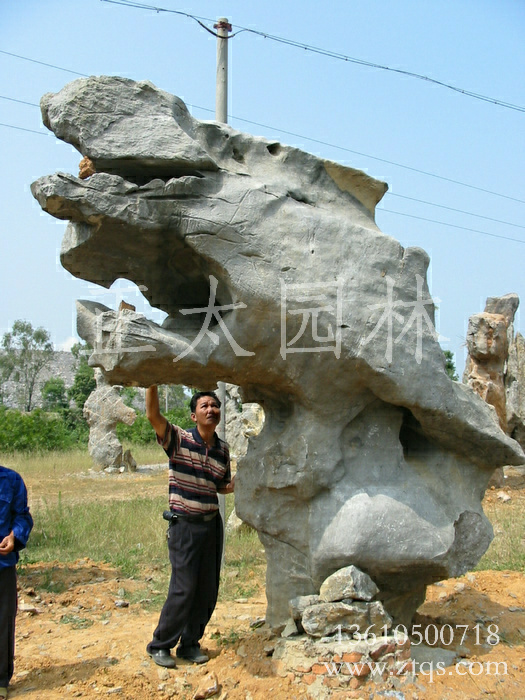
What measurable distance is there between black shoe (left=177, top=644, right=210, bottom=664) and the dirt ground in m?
0.06

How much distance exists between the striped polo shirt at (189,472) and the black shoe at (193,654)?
2.68 ft

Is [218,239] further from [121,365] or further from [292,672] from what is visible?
[292,672]

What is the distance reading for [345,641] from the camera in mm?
3408

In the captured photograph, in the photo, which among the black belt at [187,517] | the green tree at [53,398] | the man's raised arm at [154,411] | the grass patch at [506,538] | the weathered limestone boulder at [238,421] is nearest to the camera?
the man's raised arm at [154,411]

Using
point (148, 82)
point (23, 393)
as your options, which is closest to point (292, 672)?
point (148, 82)

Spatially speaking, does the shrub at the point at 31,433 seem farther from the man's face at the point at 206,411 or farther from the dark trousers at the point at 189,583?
the man's face at the point at 206,411

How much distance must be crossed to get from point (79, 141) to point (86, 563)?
4.50m

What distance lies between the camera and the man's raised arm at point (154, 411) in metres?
3.67

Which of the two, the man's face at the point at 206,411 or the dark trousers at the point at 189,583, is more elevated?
the man's face at the point at 206,411

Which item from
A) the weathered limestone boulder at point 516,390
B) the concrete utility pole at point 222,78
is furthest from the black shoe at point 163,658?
the weathered limestone boulder at point 516,390

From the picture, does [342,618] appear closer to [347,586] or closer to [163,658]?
[347,586]

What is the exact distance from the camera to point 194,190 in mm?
3438

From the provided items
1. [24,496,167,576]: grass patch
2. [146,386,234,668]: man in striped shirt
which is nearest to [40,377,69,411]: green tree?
[24,496,167,576]: grass patch

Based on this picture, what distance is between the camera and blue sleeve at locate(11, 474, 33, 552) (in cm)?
356
